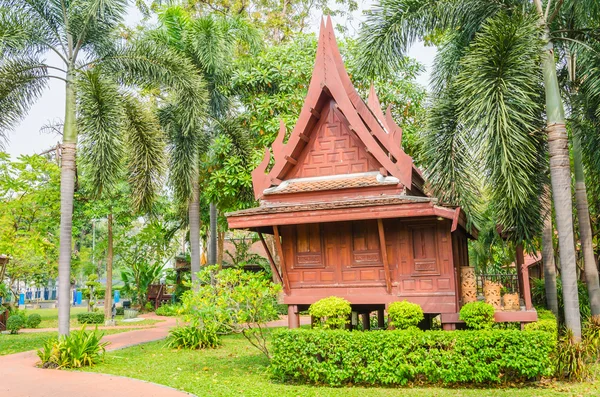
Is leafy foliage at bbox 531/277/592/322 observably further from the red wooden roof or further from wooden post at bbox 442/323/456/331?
the red wooden roof

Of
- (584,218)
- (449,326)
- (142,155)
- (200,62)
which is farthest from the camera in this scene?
(200,62)

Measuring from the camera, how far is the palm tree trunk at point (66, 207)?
42.2 feet

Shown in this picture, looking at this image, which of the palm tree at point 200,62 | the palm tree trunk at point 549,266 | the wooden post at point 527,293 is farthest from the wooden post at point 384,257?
the palm tree at point 200,62

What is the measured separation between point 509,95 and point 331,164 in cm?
463

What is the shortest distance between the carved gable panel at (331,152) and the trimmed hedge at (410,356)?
13.8 ft

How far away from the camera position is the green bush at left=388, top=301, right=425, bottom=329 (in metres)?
10.7

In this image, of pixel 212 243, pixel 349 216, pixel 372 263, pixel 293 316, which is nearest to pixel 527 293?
pixel 372 263

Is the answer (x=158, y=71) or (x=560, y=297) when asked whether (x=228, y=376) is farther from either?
(x=560, y=297)

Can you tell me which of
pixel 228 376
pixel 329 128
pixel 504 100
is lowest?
pixel 228 376

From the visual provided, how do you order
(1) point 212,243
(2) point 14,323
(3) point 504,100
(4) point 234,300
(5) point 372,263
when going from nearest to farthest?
1. (3) point 504,100
2. (4) point 234,300
3. (5) point 372,263
4. (2) point 14,323
5. (1) point 212,243

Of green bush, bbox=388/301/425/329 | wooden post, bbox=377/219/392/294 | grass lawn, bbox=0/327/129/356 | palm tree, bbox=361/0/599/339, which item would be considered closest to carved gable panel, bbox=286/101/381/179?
palm tree, bbox=361/0/599/339

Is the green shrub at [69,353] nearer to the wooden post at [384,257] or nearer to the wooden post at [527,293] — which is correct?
the wooden post at [384,257]

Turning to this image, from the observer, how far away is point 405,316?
1075 centimetres

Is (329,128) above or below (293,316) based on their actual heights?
above
